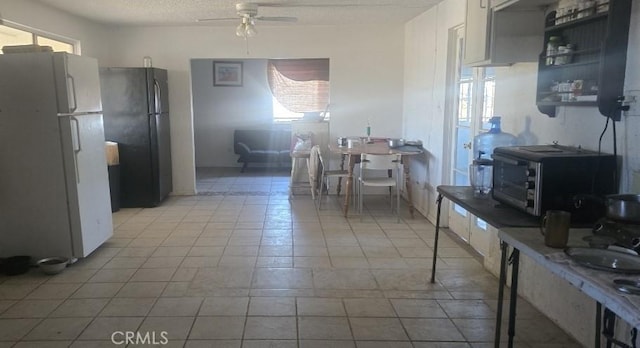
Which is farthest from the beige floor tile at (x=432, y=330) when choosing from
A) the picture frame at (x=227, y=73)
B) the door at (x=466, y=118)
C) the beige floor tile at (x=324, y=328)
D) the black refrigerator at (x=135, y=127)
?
the picture frame at (x=227, y=73)

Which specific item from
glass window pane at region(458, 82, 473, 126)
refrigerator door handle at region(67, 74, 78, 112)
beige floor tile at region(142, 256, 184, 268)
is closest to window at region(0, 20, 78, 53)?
refrigerator door handle at region(67, 74, 78, 112)

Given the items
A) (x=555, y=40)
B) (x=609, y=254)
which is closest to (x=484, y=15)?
(x=555, y=40)

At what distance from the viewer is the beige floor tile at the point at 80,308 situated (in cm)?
275

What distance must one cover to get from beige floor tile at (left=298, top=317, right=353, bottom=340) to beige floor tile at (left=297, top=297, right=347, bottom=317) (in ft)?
0.21

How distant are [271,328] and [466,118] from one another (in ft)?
8.53

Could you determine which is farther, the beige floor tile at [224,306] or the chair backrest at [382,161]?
the chair backrest at [382,161]

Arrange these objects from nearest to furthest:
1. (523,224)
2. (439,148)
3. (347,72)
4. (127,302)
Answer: (523,224) → (127,302) → (439,148) → (347,72)

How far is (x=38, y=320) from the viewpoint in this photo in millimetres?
2684

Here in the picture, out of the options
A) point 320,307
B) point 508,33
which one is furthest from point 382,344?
point 508,33

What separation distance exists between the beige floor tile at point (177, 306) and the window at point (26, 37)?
9.11 feet

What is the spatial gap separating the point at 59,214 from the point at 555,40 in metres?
3.54

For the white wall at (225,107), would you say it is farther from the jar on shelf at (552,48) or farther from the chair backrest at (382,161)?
the jar on shelf at (552,48)

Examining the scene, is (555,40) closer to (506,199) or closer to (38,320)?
(506,199)

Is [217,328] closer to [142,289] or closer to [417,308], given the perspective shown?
[142,289]
